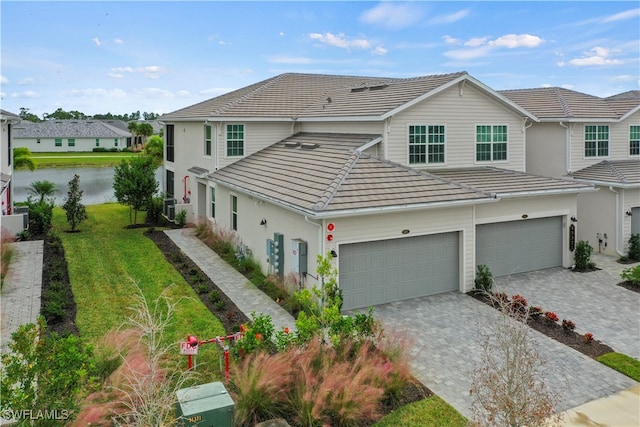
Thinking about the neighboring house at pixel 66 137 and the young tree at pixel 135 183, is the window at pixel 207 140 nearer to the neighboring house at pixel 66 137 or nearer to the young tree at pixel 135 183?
the young tree at pixel 135 183

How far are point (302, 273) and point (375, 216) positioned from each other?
2.48 meters

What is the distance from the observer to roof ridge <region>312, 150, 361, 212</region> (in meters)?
11.9

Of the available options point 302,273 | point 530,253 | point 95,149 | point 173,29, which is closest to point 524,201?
point 530,253

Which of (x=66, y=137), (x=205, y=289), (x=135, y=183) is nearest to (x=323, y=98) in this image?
(x=135, y=183)

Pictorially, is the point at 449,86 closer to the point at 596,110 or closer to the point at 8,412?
the point at 596,110

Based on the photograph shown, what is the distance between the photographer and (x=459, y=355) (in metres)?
10.1

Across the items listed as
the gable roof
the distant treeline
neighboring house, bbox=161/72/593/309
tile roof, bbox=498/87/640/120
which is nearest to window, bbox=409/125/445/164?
neighboring house, bbox=161/72/593/309

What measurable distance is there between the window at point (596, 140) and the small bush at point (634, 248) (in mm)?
4319

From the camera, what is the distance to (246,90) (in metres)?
25.1

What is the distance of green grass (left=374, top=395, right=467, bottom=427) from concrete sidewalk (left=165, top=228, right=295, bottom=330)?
4168 mm

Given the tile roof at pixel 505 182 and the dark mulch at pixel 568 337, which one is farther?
the tile roof at pixel 505 182

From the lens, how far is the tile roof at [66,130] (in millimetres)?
72000

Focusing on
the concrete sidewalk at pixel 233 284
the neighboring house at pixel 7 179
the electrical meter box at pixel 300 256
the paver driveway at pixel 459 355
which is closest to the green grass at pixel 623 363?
the paver driveway at pixel 459 355

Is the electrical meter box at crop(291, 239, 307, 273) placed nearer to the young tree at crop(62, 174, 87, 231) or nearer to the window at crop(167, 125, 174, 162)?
the young tree at crop(62, 174, 87, 231)
